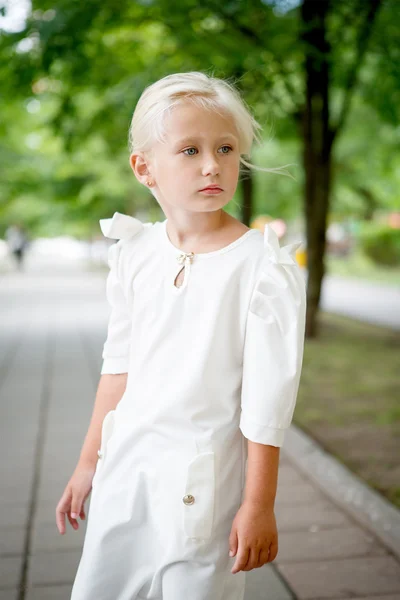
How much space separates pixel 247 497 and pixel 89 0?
6275 mm

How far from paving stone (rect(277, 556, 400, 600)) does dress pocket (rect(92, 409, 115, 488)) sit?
4.59 feet

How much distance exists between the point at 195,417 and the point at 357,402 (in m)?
5.01

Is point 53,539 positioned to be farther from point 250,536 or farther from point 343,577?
point 250,536

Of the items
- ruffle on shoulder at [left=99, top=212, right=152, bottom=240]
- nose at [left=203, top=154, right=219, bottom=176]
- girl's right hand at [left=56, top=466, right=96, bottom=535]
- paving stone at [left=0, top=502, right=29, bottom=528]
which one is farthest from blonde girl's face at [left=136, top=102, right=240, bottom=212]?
paving stone at [left=0, top=502, right=29, bottom=528]

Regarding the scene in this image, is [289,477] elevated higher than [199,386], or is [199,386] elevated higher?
[199,386]

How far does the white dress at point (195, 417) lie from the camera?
5.62 ft

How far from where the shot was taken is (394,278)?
22.8 metres

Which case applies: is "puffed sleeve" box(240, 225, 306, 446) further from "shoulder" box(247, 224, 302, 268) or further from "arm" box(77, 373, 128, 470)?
"arm" box(77, 373, 128, 470)

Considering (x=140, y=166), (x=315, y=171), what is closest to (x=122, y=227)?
(x=140, y=166)

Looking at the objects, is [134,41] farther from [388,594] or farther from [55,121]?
[388,594]

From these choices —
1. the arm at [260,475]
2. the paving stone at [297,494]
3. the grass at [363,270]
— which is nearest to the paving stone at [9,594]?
the paving stone at [297,494]

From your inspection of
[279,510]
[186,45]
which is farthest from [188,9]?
[279,510]

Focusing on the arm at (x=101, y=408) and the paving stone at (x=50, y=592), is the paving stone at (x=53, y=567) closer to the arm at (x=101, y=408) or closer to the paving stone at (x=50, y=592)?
the paving stone at (x=50, y=592)

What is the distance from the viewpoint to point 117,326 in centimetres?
205
